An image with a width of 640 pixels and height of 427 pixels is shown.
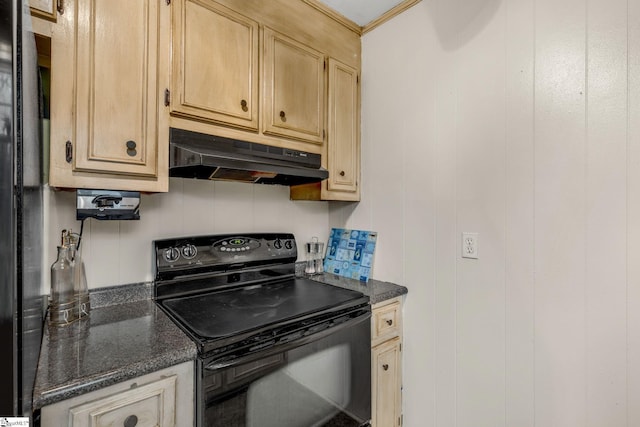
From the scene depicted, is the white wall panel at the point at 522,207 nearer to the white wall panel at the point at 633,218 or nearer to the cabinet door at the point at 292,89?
the white wall panel at the point at 633,218

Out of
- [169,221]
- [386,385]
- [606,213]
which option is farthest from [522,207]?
[169,221]

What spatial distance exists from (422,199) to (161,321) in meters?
1.32

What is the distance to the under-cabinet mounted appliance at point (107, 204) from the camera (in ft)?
3.65

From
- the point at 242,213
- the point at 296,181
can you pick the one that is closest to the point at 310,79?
the point at 296,181

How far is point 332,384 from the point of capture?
1339 mm

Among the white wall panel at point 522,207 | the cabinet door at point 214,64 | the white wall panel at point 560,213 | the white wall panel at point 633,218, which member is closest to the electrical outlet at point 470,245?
the white wall panel at point 522,207

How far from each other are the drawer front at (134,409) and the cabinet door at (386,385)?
0.95 meters

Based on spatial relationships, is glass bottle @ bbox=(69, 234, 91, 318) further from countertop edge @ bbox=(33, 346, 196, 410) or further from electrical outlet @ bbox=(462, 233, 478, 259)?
electrical outlet @ bbox=(462, 233, 478, 259)

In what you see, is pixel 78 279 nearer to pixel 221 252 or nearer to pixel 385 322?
pixel 221 252

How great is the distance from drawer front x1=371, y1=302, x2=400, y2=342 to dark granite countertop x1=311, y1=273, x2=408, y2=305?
0.06 m

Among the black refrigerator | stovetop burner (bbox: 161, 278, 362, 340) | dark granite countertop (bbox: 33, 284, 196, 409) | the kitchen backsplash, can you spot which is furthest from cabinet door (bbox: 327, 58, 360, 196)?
the black refrigerator

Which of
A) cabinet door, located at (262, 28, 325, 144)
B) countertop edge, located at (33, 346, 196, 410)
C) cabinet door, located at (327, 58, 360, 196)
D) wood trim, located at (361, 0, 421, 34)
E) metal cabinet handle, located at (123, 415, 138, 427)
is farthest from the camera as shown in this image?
cabinet door, located at (327, 58, 360, 196)

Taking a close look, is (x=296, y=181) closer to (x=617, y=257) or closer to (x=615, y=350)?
(x=617, y=257)

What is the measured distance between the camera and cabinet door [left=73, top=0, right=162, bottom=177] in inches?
40.8
